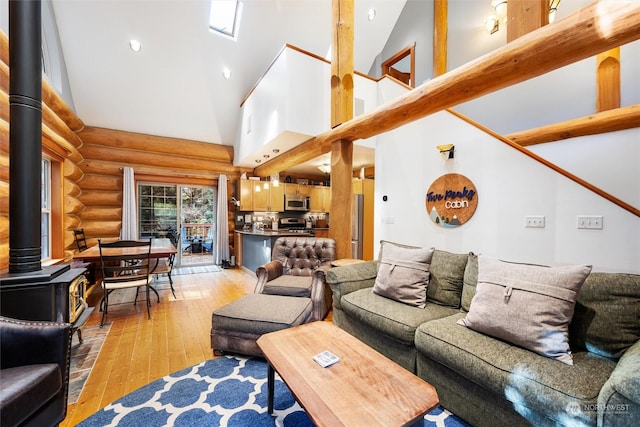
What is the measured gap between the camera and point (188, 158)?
6.24m

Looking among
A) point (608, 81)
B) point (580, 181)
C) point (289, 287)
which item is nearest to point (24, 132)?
point (289, 287)

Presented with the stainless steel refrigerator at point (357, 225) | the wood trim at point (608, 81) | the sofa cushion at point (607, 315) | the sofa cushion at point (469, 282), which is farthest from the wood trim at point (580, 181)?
the stainless steel refrigerator at point (357, 225)

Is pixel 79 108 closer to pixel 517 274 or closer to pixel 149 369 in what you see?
pixel 149 369

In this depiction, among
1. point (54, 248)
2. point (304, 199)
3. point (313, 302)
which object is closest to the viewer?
point (313, 302)

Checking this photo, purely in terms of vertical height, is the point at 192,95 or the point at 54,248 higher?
the point at 192,95

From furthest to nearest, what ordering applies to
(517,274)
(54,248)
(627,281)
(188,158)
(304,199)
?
(304,199) → (188,158) → (54,248) → (517,274) → (627,281)

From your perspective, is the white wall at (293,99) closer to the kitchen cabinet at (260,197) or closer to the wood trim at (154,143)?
the kitchen cabinet at (260,197)

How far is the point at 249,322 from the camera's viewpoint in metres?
2.28

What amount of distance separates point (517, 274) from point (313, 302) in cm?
180

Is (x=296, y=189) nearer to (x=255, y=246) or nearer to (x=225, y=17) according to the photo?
(x=255, y=246)

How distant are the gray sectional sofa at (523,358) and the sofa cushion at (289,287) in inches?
34.3

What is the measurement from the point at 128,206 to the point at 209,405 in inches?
203

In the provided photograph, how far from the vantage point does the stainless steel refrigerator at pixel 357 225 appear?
6.00m

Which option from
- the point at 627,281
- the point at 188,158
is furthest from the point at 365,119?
the point at 188,158
